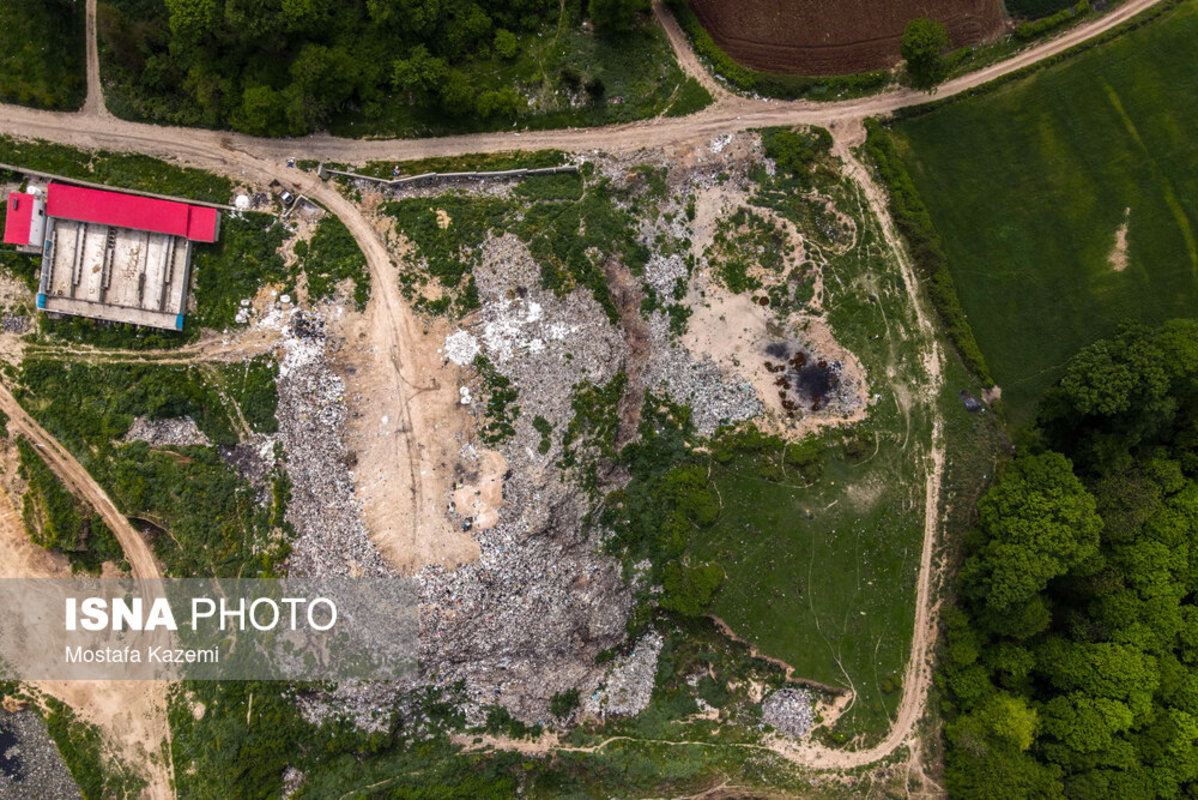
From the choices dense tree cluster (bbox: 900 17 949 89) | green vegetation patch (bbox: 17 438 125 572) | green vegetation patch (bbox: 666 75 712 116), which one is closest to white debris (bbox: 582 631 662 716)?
green vegetation patch (bbox: 17 438 125 572)

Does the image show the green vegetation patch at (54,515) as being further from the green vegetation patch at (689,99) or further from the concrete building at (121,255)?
the green vegetation patch at (689,99)

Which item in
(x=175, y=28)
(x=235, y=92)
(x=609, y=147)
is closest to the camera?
(x=175, y=28)

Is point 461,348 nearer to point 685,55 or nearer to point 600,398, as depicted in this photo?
point 600,398

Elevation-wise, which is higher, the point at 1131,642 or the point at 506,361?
the point at 506,361

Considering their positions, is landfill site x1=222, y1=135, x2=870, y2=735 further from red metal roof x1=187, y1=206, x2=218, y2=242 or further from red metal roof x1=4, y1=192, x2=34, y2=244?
red metal roof x1=4, y1=192, x2=34, y2=244

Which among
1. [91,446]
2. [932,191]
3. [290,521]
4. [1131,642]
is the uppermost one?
[932,191]

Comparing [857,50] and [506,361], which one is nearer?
[506,361]

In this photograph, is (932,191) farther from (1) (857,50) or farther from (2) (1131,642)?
(2) (1131,642)

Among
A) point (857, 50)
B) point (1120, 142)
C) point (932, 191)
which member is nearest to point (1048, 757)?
point (932, 191)
